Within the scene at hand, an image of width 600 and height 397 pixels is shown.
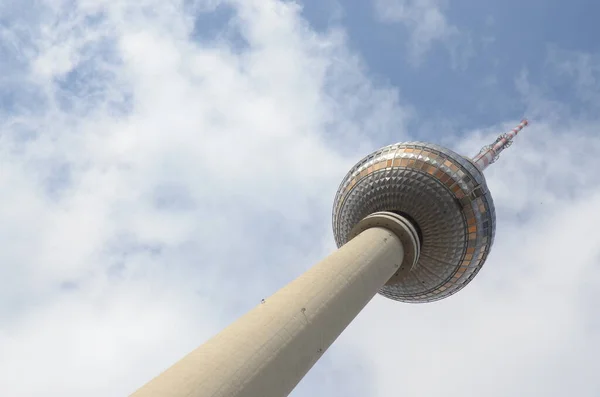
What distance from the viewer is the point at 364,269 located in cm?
2331

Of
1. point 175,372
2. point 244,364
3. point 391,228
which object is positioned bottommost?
point 175,372

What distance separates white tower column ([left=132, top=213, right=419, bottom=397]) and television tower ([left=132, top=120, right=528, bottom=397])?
4 centimetres

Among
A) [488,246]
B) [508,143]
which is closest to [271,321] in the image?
[488,246]

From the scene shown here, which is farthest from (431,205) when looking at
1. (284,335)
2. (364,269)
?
(284,335)

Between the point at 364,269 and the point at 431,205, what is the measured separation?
10.4 m

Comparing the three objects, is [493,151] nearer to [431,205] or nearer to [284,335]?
[431,205]

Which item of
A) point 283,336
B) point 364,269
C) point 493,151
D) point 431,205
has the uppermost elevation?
point 493,151

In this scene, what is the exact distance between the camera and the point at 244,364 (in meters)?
14.9

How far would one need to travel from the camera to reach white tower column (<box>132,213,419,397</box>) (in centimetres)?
1388

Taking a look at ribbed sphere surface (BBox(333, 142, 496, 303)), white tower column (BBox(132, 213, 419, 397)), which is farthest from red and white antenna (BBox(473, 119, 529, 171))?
white tower column (BBox(132, 213, 419, 397))

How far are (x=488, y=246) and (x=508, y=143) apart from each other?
24.3 meters

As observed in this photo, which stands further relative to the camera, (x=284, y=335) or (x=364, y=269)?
(x=364, y=269)

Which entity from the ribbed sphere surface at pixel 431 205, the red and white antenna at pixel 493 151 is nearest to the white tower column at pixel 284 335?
the ribbed sphere surface at pixel 431 205

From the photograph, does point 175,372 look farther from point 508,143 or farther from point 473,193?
point 508,143
